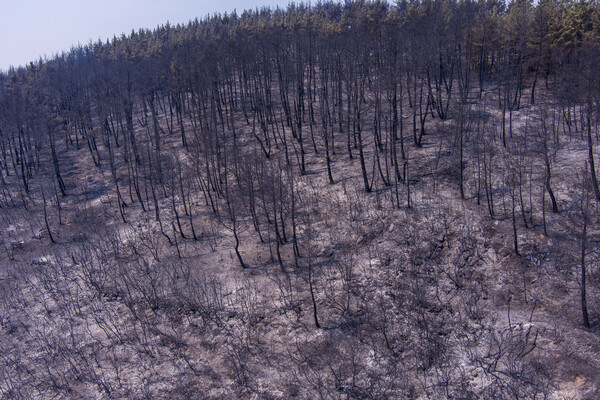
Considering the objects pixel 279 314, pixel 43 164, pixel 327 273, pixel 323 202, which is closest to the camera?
pixel 279 314

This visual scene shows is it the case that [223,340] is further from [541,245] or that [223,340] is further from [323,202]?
[541,245]

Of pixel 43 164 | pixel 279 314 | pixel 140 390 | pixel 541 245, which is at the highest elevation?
pixel 43 164

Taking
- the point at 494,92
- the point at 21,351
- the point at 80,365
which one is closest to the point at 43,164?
the point at 21,351

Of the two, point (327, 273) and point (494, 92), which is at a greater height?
point (494, 92)

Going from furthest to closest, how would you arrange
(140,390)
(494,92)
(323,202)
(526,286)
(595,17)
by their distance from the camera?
(494,92) < (595,17) < (323,202) < (526,286) < (140,390)

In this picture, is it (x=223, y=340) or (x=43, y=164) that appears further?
(x=43, y=164)

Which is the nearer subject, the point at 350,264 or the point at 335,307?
the point at 335,307

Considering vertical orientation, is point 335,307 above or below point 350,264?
below

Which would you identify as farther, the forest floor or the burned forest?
the burned forest

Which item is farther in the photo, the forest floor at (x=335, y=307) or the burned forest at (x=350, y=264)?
the burned forest at (x=350, y=264)
